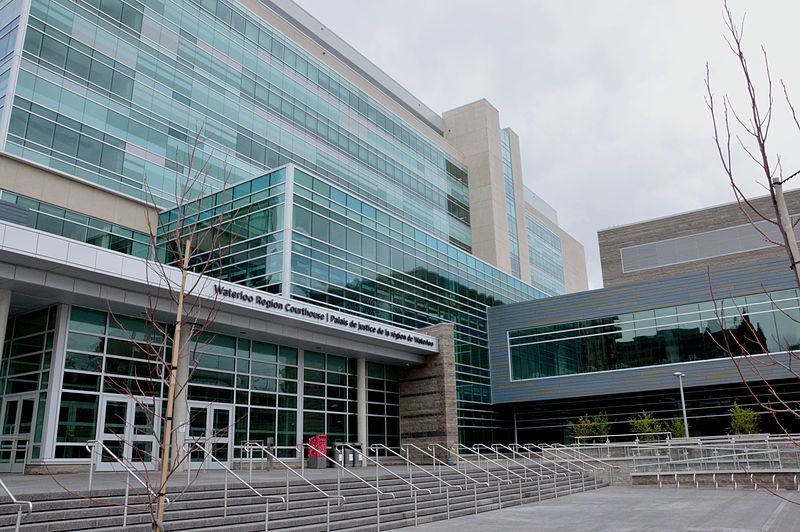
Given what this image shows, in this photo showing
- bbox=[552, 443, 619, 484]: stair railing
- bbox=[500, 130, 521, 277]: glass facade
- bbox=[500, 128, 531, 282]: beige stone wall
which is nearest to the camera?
bbox=[552, 443, 619, 484]: stair railing

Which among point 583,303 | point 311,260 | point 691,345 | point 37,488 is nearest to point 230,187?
point 311,260

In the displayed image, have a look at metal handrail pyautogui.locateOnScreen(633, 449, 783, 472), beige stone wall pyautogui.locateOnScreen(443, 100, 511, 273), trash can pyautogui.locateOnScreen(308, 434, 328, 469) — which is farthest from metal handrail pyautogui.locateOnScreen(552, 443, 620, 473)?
beige stone wall pyautogui.locateOnScreen(443, 100, 511, 273)

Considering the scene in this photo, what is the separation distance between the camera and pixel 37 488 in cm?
1310

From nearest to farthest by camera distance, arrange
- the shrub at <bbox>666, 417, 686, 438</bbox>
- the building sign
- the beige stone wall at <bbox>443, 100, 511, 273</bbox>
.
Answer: the building sign < the shrub at <bbox>666, 417, 686, 438</bbox> < the beige stone wall at <bbox>443, 100, 511, 273</bbox>

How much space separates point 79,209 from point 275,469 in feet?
45.3

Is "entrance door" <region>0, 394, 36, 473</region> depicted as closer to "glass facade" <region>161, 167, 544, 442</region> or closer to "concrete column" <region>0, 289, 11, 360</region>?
"concrete column" <region>0, 289, 11, 360</region>

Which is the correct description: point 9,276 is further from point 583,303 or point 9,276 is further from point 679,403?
point 679,403

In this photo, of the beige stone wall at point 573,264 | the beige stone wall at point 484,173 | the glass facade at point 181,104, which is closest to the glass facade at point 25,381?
the glass facade at point 181,104

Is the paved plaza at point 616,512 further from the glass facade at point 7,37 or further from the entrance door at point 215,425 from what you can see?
the glass facade at point 7,37

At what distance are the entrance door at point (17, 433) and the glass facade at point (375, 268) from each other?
23.8 feet

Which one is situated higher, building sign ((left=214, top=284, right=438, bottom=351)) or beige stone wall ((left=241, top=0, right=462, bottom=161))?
beige stone wall ((left=241, top=0, right=462, bottom=161))

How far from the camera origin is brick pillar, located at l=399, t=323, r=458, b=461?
31.6m

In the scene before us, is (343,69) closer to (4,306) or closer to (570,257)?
(4,306)

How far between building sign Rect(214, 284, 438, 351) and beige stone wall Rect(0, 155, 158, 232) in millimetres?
7305
